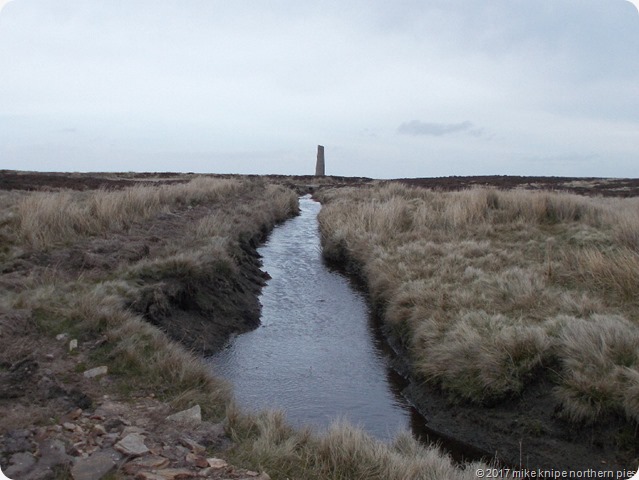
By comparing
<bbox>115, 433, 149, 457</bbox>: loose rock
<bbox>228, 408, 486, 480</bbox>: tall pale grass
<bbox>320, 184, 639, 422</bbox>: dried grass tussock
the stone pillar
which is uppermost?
the stone pillar

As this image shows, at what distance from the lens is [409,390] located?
7.76 metres

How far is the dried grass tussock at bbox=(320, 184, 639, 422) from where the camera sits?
6.34 metres

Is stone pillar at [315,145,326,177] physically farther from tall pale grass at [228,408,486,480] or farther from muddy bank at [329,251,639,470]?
tall pale grass at [228,408,486,480]

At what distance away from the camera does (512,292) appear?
8914 millimetres

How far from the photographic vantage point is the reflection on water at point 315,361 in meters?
7.05

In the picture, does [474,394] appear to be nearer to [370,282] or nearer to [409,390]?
[409,390]

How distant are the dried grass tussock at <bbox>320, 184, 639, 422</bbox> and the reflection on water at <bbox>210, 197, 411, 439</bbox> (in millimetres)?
642

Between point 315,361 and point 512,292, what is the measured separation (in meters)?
3.32

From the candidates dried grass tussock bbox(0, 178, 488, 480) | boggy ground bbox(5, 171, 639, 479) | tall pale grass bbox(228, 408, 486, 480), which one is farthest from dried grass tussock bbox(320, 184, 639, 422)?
tall pale grass bbox(228, 408, 486, 480)

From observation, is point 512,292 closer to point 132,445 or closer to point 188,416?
point 188,416

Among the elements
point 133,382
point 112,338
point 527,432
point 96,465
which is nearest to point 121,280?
point 112,338

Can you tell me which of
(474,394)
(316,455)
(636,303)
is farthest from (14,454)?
(636,303)

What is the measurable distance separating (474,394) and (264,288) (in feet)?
22.9

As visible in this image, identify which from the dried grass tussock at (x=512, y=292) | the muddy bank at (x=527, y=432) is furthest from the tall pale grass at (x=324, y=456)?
the dried grass tussock at (x=512, y=292)
